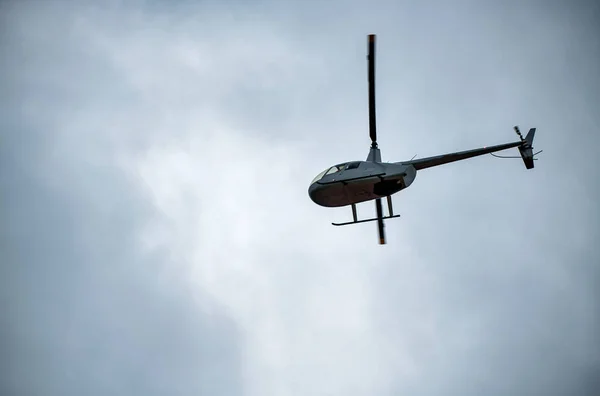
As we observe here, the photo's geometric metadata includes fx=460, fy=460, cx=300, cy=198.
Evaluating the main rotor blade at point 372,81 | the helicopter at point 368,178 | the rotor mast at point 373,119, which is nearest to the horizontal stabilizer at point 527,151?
the helicopter at point 368,178

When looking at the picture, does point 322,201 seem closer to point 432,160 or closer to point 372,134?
point 372,134

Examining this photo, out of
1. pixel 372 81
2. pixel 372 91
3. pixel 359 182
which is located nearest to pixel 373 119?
pixel 372 91

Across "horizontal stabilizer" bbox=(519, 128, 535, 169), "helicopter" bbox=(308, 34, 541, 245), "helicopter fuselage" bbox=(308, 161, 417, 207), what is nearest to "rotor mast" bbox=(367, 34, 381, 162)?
"helicopter" bbox=(308, 34, 541, 245)

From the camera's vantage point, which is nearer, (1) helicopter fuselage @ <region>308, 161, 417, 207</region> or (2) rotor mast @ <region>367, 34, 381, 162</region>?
(2) rotor mast @ <region>367, 34, 381, 162</region>

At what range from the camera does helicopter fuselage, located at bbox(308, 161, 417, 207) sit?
61.1 feet

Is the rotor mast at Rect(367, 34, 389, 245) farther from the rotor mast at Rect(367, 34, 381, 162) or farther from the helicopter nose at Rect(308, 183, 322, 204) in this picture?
the helicopter nose at Rect(308, 183, 322, 204)

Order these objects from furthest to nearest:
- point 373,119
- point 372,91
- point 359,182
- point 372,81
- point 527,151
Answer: point 527,151 → point 359,182 → point 373,119 → point 372,91 → point 372,81

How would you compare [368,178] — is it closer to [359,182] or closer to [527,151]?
[359,182]

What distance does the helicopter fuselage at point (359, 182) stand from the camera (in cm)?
1861

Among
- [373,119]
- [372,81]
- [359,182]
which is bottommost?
[359,182]

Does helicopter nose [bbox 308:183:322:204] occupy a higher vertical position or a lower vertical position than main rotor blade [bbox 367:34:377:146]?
lower

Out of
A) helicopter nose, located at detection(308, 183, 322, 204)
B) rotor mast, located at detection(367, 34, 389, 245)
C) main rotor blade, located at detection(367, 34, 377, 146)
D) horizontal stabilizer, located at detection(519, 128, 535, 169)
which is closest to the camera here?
main rotor blade, located at detection(367, 34, 377, 146)

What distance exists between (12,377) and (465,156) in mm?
236024

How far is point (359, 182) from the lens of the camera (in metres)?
18.6
